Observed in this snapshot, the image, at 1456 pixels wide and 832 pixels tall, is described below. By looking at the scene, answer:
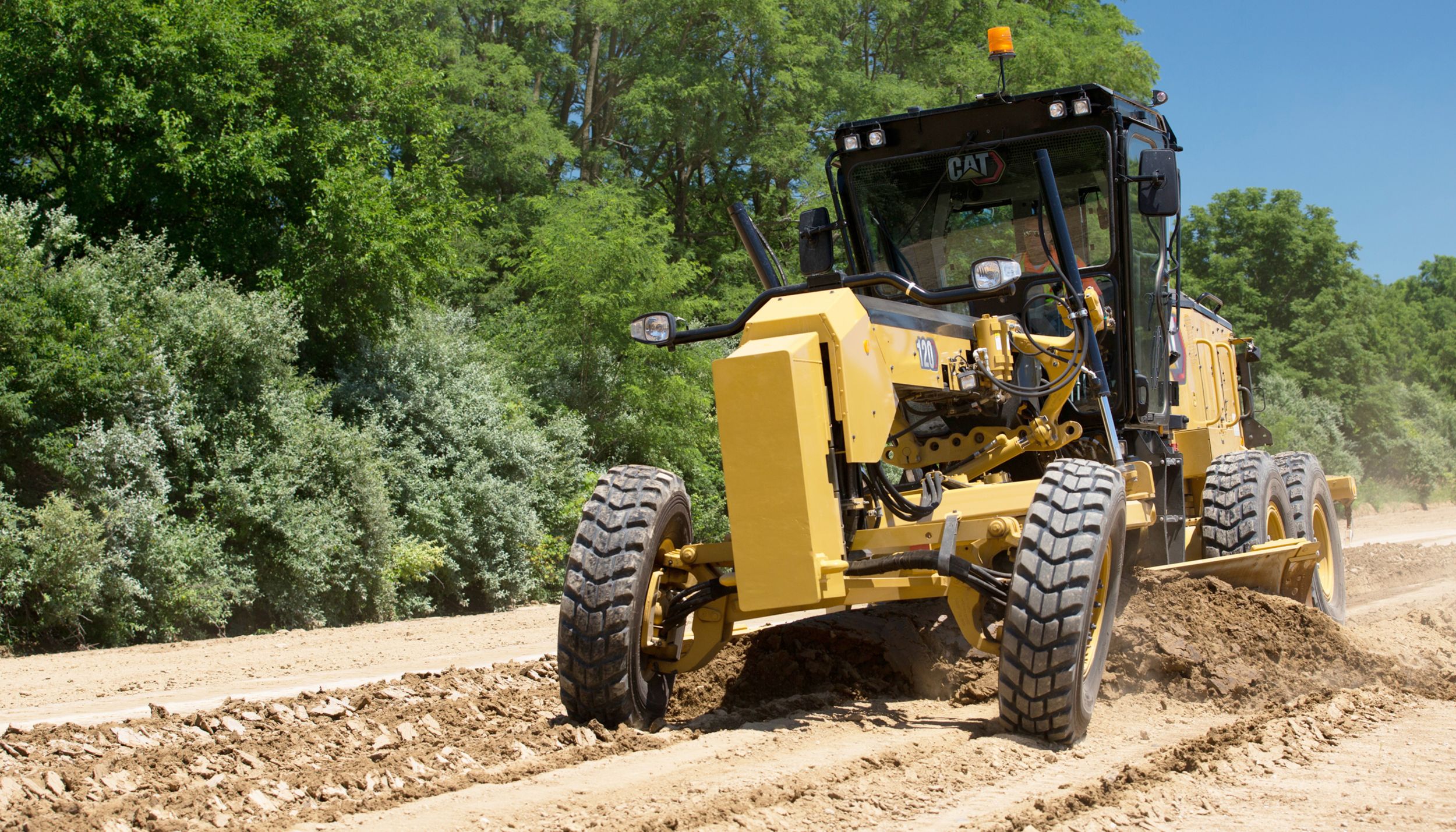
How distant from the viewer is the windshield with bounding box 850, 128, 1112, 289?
753 cm

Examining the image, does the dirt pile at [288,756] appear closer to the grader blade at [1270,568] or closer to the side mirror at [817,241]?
the side mirror at [817,241]

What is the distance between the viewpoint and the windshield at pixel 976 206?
7527 mm

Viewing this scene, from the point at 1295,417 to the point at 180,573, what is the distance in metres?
A: 32.2

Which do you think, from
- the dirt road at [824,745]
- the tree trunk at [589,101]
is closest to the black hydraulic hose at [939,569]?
the dirt road at [824,745]

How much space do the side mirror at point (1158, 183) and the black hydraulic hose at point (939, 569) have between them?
9.74ft

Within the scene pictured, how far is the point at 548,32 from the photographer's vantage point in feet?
104

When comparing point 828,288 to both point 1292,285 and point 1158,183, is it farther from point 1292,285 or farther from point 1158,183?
point 1292,285

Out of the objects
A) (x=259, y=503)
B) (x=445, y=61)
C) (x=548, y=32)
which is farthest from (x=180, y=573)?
(x=548, y=32)

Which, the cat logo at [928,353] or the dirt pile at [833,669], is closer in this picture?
the cat logo at [928,353]

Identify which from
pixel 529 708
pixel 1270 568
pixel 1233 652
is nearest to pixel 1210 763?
pixel 1233 652

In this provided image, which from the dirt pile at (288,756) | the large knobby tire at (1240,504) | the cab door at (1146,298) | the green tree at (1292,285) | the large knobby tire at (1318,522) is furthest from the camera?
the green tree at (1292,285)

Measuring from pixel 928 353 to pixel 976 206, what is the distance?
1.81 meters

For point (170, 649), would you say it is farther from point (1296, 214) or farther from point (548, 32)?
point (1296, 214)

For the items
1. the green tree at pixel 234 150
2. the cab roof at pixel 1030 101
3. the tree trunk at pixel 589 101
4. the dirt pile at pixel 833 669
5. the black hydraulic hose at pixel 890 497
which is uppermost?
the tree trunk at pixel 589 101
